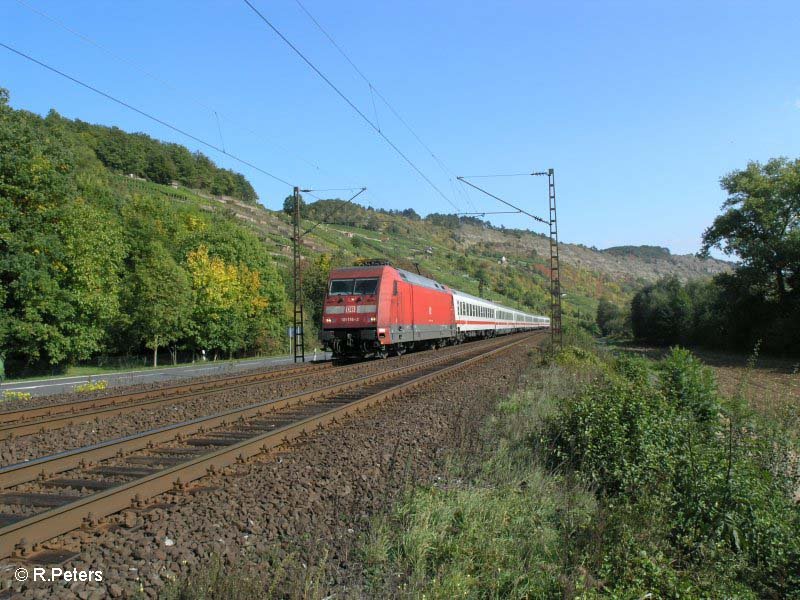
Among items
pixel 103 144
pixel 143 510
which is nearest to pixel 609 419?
pixel 143 510

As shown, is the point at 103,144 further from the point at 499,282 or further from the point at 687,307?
the point at 687,307

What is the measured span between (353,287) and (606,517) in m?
17.9

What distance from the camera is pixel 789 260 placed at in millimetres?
40594

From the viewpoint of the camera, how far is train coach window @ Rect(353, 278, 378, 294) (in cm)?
2230

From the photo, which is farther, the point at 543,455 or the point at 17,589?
the point at 543,455

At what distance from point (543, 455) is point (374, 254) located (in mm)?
92598

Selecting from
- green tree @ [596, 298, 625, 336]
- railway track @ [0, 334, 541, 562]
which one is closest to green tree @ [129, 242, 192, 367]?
railway track @ [0, 334, 541, 562]

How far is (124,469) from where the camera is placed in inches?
260

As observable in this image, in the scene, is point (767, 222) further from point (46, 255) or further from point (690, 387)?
point (46, 255)

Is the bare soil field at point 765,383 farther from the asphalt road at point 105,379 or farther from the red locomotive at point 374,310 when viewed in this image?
the asphalt road at point 105,379

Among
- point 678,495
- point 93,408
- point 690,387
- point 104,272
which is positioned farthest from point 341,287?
point 104,272

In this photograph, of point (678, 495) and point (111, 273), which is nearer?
point (678, 495)

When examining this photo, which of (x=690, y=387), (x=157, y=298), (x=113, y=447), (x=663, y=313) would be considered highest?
(x=157, y=298)

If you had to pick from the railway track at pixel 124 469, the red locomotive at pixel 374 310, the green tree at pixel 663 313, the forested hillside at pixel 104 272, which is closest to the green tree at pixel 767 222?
the green tree at pixel 663 313
